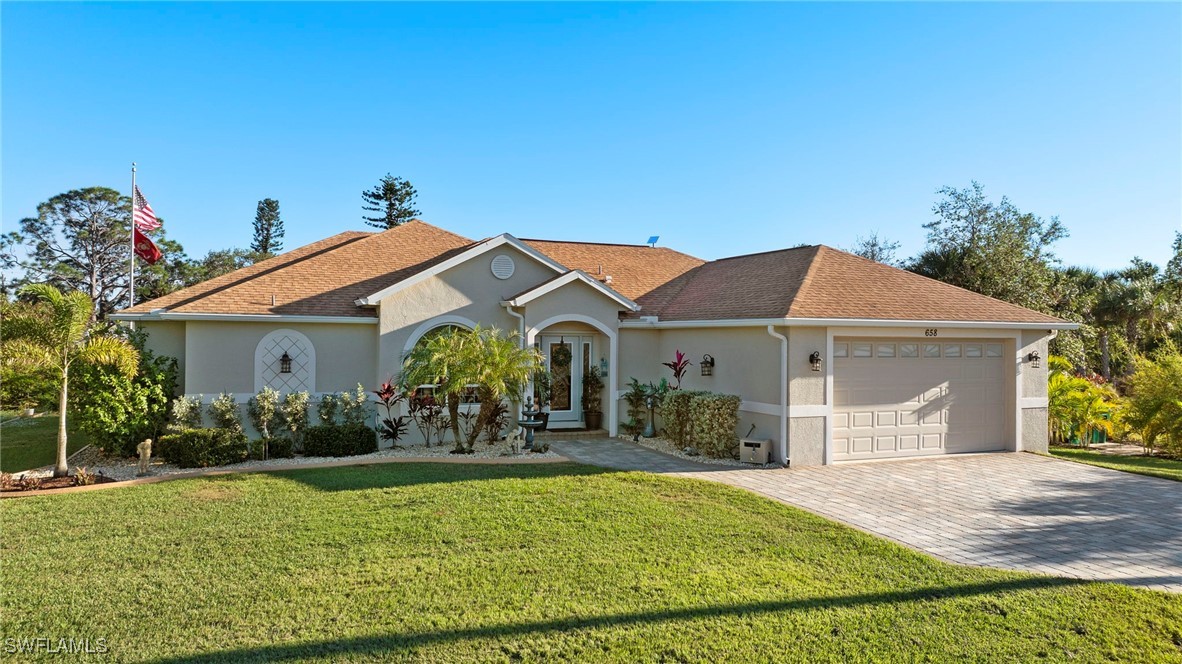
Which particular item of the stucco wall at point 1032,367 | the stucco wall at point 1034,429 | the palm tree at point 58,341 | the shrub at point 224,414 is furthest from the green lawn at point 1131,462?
the palm tree at point 58,341

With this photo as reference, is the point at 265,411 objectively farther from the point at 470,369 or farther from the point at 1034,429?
the point at 1034,429

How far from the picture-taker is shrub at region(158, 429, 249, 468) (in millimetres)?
11672

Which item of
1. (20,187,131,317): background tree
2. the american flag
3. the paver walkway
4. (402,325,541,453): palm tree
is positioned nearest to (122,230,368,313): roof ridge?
the american flag

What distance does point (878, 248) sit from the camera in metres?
41.3

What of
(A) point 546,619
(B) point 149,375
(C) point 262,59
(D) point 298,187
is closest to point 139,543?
(A) point 546,619

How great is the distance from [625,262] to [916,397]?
10.5m

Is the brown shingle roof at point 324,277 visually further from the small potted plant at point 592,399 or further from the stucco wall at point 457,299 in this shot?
the small potted plant at point 592,399

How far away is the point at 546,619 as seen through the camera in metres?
5.30

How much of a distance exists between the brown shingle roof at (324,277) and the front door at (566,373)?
12.1ft

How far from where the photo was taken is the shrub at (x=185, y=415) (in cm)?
1241

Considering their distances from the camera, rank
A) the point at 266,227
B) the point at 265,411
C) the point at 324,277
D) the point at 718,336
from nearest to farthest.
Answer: the point at 265,411 → the point at 718,336 → the point at 324,277 → the point at 266,227

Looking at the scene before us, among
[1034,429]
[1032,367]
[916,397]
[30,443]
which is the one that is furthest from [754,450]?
[30,443]

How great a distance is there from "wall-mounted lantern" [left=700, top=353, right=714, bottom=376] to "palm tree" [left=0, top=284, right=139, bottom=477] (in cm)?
1199

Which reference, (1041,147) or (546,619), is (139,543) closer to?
(546,619)
